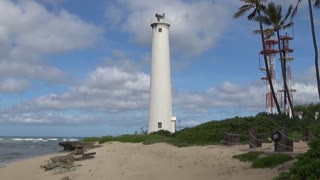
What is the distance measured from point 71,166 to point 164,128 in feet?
57.4

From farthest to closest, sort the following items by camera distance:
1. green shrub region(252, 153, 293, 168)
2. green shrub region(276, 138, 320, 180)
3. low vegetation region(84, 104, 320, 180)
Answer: low vegetation region(84, 104, 320, 180) < green shrub region(252, 153, 293, 168) < green shrub region(276, 138, 320, 180)

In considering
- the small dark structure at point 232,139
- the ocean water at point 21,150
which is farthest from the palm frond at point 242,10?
the ocean water at point 21,150

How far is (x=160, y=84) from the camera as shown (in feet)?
118

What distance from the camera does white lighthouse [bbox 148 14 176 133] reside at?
35750mm

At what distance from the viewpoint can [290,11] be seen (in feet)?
102

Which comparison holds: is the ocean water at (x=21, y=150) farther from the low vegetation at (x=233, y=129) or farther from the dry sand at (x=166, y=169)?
the low vegetation at (x=233, y=129)

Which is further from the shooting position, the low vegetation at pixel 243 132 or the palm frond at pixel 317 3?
the palm frond at pixel 317 3

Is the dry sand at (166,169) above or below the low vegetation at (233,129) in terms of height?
below

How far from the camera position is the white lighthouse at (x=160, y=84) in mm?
35750

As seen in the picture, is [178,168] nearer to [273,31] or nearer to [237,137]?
[237,137]

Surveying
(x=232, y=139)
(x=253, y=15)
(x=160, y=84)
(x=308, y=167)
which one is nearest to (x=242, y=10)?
(x=253, y=15)

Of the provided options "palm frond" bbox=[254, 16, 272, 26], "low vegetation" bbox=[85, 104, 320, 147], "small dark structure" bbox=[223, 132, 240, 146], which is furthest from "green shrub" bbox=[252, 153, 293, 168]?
"palm frond" bbox=[254, 16, 272, 26]

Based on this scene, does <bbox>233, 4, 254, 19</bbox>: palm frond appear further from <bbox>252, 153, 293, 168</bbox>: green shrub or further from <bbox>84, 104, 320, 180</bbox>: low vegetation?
<bbox>252, 153, 293, 168</bbox>: green shrub

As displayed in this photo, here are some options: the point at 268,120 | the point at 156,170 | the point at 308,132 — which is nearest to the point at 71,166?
the point at 156,170
